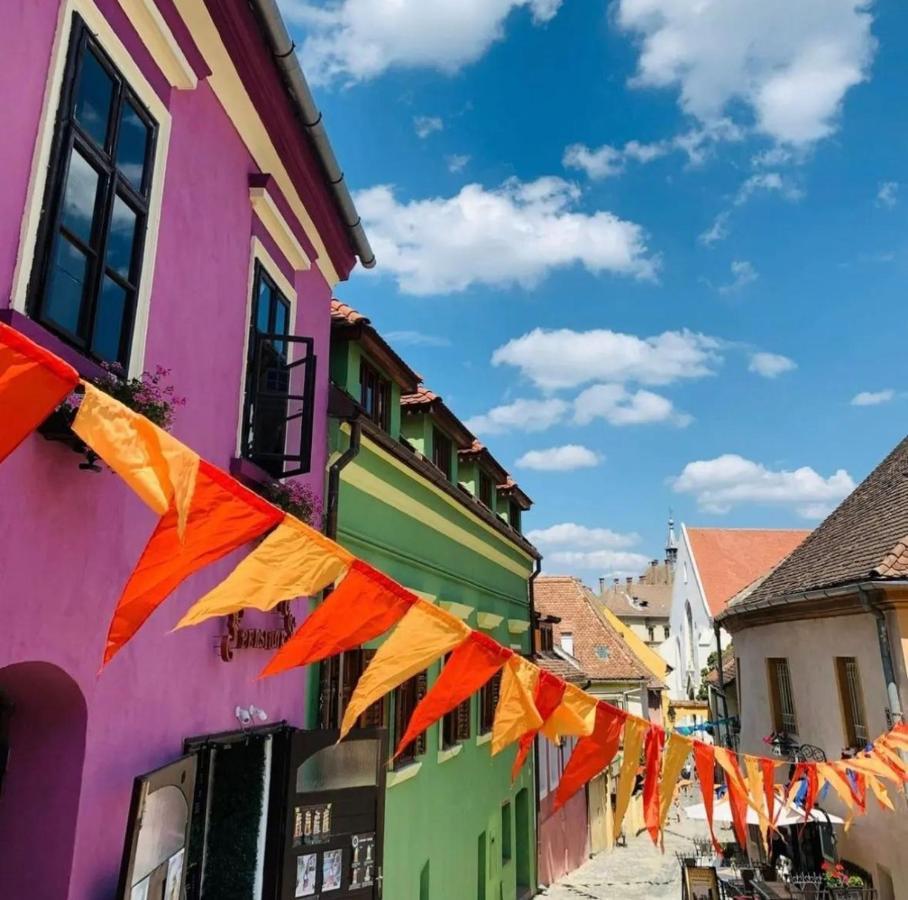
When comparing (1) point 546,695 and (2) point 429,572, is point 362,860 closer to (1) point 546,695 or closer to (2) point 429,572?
(1) point 546,695

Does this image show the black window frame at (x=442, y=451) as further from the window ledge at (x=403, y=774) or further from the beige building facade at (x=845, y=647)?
the beige building facade at (x=845, y=647)

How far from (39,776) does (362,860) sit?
12.3 feet

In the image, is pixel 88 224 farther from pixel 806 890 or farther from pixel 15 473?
pixel 806 890

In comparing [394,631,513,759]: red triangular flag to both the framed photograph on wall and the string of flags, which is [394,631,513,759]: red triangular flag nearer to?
the string of flags

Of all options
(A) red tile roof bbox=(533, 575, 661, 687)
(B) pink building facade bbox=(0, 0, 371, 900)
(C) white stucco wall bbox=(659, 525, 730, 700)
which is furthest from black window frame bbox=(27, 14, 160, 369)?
(C) white stucco wall bbox=(659, 525, 730, 700)

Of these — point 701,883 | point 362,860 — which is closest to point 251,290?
point 362,860

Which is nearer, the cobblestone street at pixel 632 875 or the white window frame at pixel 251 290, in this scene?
the white window frame at pixel 251 290

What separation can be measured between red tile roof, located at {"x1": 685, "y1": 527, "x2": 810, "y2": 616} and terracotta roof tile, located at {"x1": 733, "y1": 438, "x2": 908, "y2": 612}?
24.9 metres

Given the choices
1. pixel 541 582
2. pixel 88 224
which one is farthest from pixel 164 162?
pixel 541 582

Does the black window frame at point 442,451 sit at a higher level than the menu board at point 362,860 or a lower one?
higher

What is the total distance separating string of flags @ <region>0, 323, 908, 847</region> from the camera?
2.26 m

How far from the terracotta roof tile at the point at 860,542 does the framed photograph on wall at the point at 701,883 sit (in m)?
5.12

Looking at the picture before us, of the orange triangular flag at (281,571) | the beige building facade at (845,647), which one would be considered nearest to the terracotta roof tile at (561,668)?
the beige building facade at (845,647)

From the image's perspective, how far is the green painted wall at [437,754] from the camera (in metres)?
8.91
